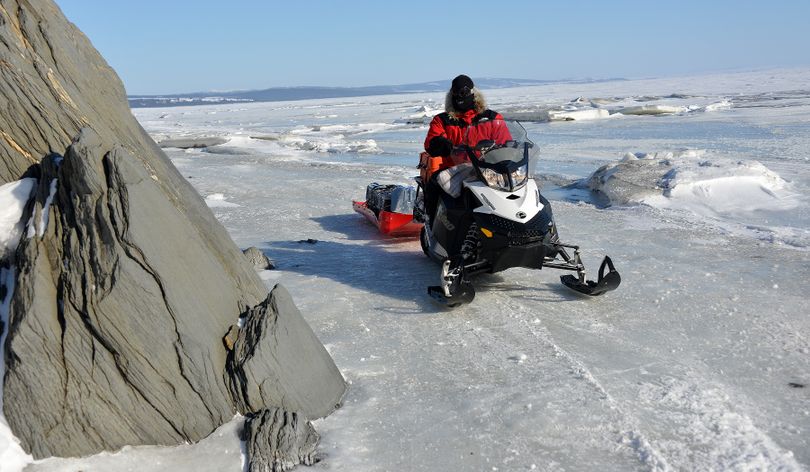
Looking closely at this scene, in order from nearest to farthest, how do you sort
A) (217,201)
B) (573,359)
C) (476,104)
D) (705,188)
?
(573,359) → (476,104) → (705,188) → (217,201)

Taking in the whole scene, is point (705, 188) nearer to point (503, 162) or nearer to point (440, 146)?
point (440, 146)

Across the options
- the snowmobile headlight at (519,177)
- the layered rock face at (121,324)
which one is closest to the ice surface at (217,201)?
the snowmobile headlight at (519,177)

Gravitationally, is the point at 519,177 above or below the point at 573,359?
above

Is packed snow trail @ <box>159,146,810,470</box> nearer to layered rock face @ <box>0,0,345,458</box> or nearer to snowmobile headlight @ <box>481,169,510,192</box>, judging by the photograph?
layered rock face @ <box>0,0,345,458</box>

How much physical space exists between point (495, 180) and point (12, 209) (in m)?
2.85

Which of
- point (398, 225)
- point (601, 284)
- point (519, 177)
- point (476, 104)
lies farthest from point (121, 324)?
point (398, 225)

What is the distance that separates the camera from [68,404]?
8.99 feet

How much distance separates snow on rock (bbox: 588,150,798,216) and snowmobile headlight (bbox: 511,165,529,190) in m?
Answer: 4.13

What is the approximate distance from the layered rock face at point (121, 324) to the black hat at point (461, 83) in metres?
2.56

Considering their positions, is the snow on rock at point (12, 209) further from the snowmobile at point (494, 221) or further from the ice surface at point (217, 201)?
the ice surface at point (217, 201)

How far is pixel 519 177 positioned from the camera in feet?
15.5

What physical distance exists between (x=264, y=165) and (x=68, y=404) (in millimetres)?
12755

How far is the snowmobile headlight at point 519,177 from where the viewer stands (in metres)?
4.69

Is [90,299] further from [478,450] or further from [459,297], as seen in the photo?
[459,297]
